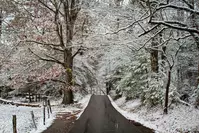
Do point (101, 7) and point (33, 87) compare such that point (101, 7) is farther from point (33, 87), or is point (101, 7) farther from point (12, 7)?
point (33, 87)

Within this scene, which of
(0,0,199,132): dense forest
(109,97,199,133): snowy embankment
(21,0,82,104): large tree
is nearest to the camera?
(109,97,199,133): snowy embankment

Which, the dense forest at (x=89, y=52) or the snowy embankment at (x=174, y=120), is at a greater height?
the dense forest at (x=89, y=52)

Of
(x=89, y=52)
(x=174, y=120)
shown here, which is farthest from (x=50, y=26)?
(x=174, y=120)

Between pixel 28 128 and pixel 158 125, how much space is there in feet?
19.1

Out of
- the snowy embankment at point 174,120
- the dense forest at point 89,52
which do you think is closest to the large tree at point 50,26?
the dense forest at point 89,52

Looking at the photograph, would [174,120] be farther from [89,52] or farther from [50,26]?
[50,26]

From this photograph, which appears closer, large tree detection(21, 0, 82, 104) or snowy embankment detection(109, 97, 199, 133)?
snowy embankment detection(109, 97, 199, 133)

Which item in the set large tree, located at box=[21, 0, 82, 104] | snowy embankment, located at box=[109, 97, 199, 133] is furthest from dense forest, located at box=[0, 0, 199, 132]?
snowy embankment, located at box=[109, 97, 199, 133]

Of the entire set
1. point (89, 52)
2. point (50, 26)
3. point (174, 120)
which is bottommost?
point (174, 120)

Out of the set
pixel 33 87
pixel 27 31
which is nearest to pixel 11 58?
pixel 27 31

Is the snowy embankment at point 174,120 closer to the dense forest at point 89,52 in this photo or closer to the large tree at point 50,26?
the dense forest at point 89,52

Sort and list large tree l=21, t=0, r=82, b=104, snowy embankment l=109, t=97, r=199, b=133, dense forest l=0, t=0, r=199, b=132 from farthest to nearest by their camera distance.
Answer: large tree l=21, t=0, r=82, b=104
dense forest l=0, t=0, r=199, b=132
snowy embankment l=109, t=97, r=199, b=133

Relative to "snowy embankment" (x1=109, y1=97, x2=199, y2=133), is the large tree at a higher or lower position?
higher

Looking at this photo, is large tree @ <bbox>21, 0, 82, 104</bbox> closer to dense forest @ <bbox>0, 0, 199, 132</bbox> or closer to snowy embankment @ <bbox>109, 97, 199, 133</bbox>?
dense forest @ <bbox>0, 0, 199, 132</bbox>
